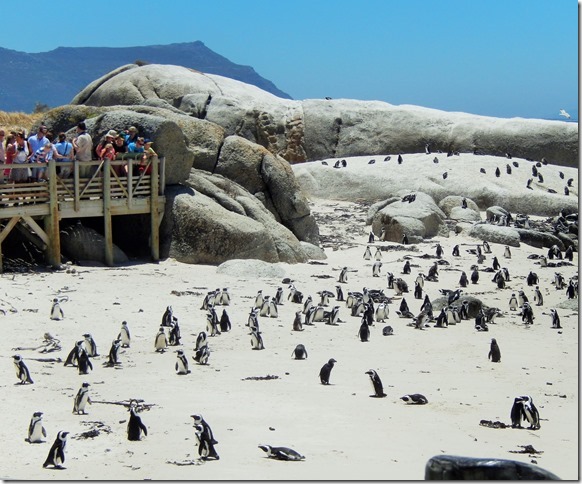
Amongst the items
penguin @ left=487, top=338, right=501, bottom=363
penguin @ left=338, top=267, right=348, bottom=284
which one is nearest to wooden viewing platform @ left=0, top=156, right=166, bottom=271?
penguin @ left=338, top=267, right=348, bottom=284

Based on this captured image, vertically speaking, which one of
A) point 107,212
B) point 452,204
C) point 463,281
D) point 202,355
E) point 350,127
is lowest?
point 202,355

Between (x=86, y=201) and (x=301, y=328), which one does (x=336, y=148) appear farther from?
(x=301, y=328)

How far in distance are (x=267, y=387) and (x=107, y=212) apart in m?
10.1

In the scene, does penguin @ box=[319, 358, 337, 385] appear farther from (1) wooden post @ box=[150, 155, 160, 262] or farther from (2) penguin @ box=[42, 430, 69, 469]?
(1) wooden post @ box=[150, 155, 160, 262]

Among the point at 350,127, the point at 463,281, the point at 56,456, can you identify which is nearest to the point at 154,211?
the point at 463,281

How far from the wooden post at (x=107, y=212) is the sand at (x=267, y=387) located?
2.34ft

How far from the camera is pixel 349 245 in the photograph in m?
30.6

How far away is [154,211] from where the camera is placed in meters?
24.5

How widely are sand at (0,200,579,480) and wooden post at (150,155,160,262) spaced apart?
21.7 inches

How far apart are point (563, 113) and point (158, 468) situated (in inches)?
755

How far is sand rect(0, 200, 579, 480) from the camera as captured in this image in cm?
1105

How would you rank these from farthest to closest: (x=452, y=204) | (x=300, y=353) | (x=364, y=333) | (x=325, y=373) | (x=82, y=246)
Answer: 1. (x=452, y=204)
2. (x=82, y=246)
3. (x=364, y=333)
4. (x=300, y=353)
5. (x=325, y=373)

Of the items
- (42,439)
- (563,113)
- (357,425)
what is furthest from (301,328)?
(563,113)

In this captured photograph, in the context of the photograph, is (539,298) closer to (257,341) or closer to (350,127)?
(257,341)
